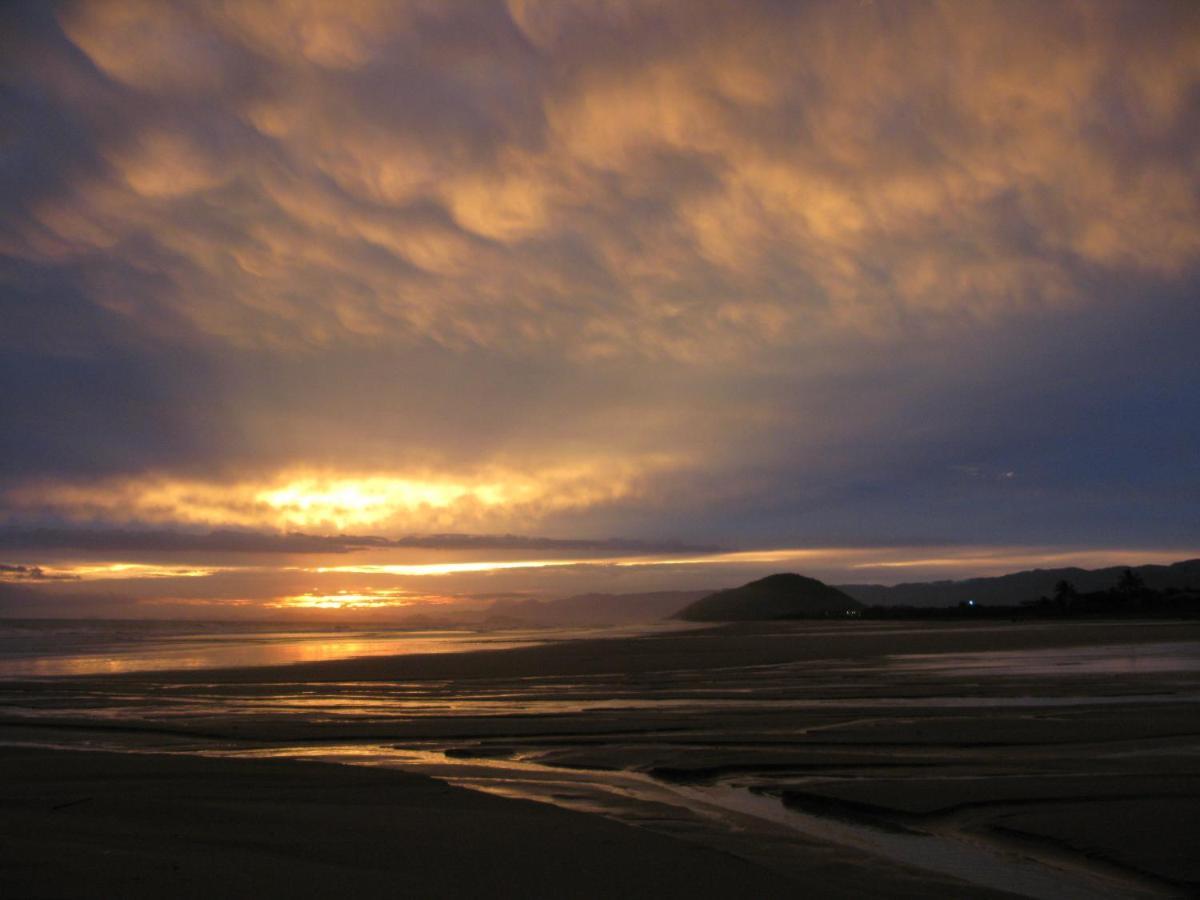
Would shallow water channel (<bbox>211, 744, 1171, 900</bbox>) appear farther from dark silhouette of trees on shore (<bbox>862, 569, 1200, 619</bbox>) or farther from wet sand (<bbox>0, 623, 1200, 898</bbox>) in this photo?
dark silhouette of trees on shore (<bbox>862, 569, 1200, 619</bbox>)

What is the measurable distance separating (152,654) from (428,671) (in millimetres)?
20083

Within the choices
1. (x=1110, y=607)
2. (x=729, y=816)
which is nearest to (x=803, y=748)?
(x=729, y=816)

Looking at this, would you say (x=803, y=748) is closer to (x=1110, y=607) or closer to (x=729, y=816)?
(x=729, y=816)

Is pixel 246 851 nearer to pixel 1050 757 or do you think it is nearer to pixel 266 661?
pixel 1050 757

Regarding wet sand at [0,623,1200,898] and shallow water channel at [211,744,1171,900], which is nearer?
shallow water channel at [211,744,1171,900]

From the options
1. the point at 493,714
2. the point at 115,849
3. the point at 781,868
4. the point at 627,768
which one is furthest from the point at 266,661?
the point at 781,868

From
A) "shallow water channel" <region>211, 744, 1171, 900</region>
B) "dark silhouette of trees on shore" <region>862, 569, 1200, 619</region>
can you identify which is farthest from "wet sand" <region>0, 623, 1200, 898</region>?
"dark silhouette of trees on shore" <region>862, 569, 1200, 619</region>

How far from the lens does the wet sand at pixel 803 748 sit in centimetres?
727

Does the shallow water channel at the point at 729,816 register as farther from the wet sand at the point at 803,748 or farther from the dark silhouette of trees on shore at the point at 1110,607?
the dark silhouette of trees on shore at the point at 1110,607

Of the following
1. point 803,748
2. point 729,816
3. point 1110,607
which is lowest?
point 1110,607

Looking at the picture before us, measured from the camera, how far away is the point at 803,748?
12.4 metres

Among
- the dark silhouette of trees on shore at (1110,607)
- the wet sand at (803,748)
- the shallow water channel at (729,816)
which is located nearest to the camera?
the shallow water channel at (729,816)

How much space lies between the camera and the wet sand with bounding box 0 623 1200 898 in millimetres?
7273

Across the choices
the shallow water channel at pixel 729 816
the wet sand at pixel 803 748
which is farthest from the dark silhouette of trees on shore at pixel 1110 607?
the shallow water channel at pixel 729 816
